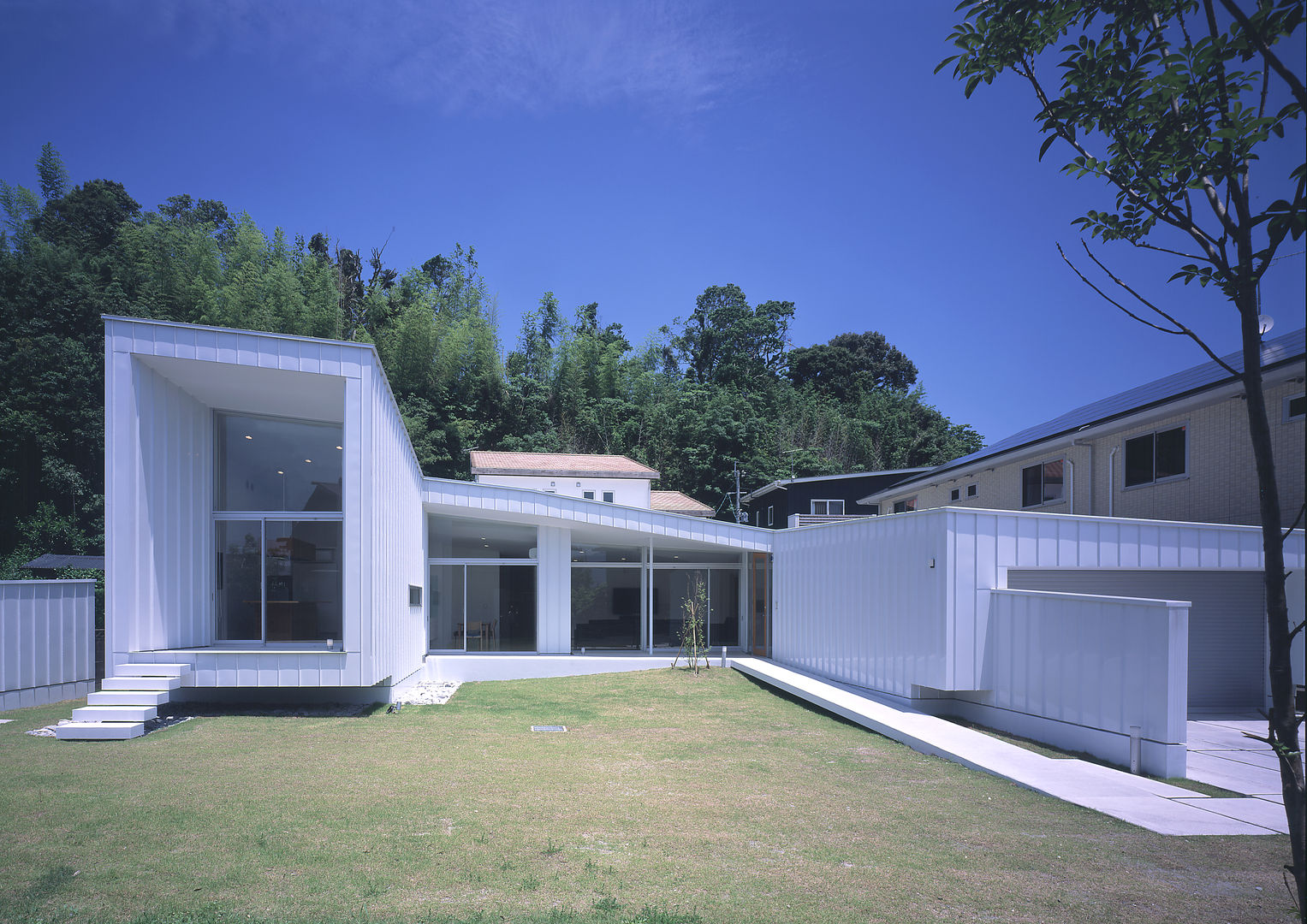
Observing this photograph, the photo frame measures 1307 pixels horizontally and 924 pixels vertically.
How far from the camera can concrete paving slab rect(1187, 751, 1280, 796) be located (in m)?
6.64

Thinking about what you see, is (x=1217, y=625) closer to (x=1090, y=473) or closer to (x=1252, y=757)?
(x=1252, y=757)

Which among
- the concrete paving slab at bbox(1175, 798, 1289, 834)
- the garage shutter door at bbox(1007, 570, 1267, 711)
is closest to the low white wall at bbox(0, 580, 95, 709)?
the concrete paving slab at bbox(1175, 798, 1289, 834)

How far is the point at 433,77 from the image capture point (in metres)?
6.22

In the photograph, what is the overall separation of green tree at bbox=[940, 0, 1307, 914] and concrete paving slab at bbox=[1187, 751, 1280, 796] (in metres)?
5.68

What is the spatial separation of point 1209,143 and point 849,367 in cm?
5270

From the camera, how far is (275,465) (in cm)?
1177

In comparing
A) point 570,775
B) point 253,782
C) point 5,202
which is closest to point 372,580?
point 253,782

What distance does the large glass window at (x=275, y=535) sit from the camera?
37.4 feet

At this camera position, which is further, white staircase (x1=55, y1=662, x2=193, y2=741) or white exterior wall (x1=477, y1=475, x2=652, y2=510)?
white exterior wall (x1=477, y1=475, x2=652, y2=510)

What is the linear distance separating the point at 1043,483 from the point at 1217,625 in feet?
15.8

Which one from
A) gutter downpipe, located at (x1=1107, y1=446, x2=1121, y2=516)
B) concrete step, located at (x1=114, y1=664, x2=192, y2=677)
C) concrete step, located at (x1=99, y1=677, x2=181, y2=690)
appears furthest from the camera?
gutter downpipe, located at (x1=1107, y1=446, x2=1121, y2=516)

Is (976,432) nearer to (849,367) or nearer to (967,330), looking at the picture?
(849,367)

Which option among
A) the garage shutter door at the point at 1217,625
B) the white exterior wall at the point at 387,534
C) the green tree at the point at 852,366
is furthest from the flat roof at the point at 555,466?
the green tree at the point at 852,366

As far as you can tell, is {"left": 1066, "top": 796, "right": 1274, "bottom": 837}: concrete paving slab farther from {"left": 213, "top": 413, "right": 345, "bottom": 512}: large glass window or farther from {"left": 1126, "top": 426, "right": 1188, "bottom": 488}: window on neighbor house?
{"left": 213, "top": 413, "right": 345, "bottom": 512}: large glass window
